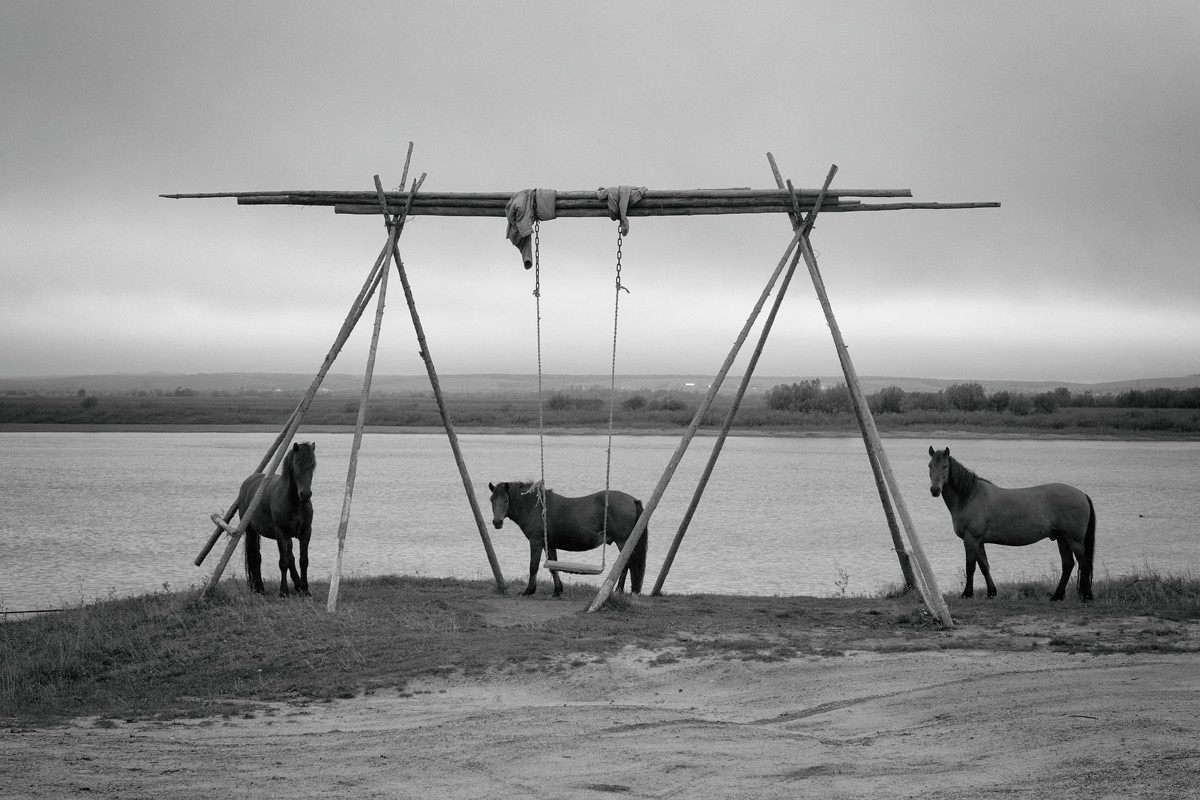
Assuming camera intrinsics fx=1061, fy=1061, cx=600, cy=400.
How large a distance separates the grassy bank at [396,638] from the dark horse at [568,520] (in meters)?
0.71

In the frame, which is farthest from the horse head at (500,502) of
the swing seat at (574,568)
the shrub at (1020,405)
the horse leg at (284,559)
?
the shrub at (1020,405)

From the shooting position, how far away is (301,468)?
12.6 metres

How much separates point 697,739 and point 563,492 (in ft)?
72.4

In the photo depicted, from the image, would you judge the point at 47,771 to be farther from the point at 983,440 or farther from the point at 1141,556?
the point at 983,440

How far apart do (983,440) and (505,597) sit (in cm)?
4712

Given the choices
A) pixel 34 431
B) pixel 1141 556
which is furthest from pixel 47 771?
pixel 34 431

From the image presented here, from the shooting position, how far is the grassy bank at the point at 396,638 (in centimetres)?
859

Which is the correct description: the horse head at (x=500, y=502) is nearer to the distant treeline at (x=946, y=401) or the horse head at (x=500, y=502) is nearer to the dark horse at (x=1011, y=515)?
the dark horse at (x=1011, y=515)

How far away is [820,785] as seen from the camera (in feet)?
18.9

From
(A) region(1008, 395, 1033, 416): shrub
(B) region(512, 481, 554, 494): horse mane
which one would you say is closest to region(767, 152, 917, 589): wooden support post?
(B) region(512, 481, 554, 494): horse mane

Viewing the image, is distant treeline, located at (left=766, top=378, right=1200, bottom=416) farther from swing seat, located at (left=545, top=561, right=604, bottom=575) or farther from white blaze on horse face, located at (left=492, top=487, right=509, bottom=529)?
swing seat, located at (left=545, top=561, right=604, bottom=575)

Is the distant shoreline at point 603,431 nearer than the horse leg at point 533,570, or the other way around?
the horse leg at point 533,570

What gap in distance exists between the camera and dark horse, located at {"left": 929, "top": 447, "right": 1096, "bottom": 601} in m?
12.8

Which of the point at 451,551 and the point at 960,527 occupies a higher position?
the point at 960,527
